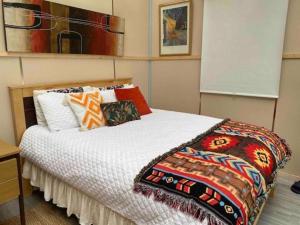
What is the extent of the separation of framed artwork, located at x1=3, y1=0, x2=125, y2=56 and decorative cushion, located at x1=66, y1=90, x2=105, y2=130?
63cm

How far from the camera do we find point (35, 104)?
2256 millimetres

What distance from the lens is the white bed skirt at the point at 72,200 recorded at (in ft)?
5.24

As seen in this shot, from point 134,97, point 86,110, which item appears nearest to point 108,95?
point 134,97

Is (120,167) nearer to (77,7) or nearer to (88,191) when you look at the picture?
(88,191)

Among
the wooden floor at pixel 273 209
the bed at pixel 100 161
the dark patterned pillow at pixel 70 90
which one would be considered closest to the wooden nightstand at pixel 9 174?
the bed at pixel 100 161

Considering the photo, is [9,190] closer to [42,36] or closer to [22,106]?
[22,106]

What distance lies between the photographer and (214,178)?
1.28 meters

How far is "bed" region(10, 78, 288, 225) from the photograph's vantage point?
4.63ft

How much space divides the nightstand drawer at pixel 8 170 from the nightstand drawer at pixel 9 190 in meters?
0.04

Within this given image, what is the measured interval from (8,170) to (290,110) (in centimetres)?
282

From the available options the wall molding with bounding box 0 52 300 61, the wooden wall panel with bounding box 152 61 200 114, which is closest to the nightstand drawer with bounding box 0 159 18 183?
the wall molding with bounding box 0 52 300 61

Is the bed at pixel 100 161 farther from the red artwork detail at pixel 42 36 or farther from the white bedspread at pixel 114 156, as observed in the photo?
the red artwork detail at pixel 42 36

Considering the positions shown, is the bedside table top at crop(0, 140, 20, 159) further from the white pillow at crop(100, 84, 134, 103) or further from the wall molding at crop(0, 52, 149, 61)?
the white pillow at crop(100, 84, 134, 103)

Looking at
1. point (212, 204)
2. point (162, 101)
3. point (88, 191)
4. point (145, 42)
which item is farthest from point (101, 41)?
point (212, 204)
